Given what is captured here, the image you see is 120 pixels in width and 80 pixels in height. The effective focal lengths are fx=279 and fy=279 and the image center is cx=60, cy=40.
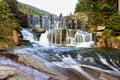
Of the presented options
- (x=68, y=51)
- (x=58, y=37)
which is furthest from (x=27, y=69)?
(x=58, y=37)

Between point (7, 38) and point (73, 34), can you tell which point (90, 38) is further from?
point (7, 38)

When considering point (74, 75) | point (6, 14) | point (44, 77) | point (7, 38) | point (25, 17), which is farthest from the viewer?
point (25, 17)

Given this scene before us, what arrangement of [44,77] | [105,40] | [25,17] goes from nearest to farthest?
[44,77], [105,40], [25,17]

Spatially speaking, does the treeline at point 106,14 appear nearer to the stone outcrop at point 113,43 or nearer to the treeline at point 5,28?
the stone outcrop at point 113,43

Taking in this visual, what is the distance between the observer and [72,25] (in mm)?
30328

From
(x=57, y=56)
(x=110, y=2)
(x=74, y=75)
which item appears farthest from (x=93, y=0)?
(x=74, y=75)

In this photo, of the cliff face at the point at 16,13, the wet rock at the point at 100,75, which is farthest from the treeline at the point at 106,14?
the wet rock at the point at 100,75

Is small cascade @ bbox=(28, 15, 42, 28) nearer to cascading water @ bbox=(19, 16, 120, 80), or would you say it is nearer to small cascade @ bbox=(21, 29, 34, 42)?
cascading water @ bbox=(19, 16, 120, 80)

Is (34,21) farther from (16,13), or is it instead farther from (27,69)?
(27,69)

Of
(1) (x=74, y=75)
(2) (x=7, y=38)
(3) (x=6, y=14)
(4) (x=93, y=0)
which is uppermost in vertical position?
(4) (x=93, y=0)

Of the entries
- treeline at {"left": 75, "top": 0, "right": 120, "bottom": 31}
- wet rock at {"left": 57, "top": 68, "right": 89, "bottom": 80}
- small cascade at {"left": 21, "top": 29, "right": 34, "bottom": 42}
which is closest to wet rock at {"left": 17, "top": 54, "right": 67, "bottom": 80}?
wet rock at {"left": 57, "top": 68, "right": 89, "bottom": 80}

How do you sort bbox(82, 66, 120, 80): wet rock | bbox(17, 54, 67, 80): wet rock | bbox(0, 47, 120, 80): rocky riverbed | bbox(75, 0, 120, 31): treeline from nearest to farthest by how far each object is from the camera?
1. bbox(0, 47, 120, 80): rocky riverbed
2. bbox(17, 54, 67, 80): wet rock
3. bbox(82, 66, 120, 80): wet rock
4. bbox(75, 0, 120, 31): treeline

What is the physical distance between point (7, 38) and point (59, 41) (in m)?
6.15

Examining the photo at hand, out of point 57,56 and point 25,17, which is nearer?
point 57,56
